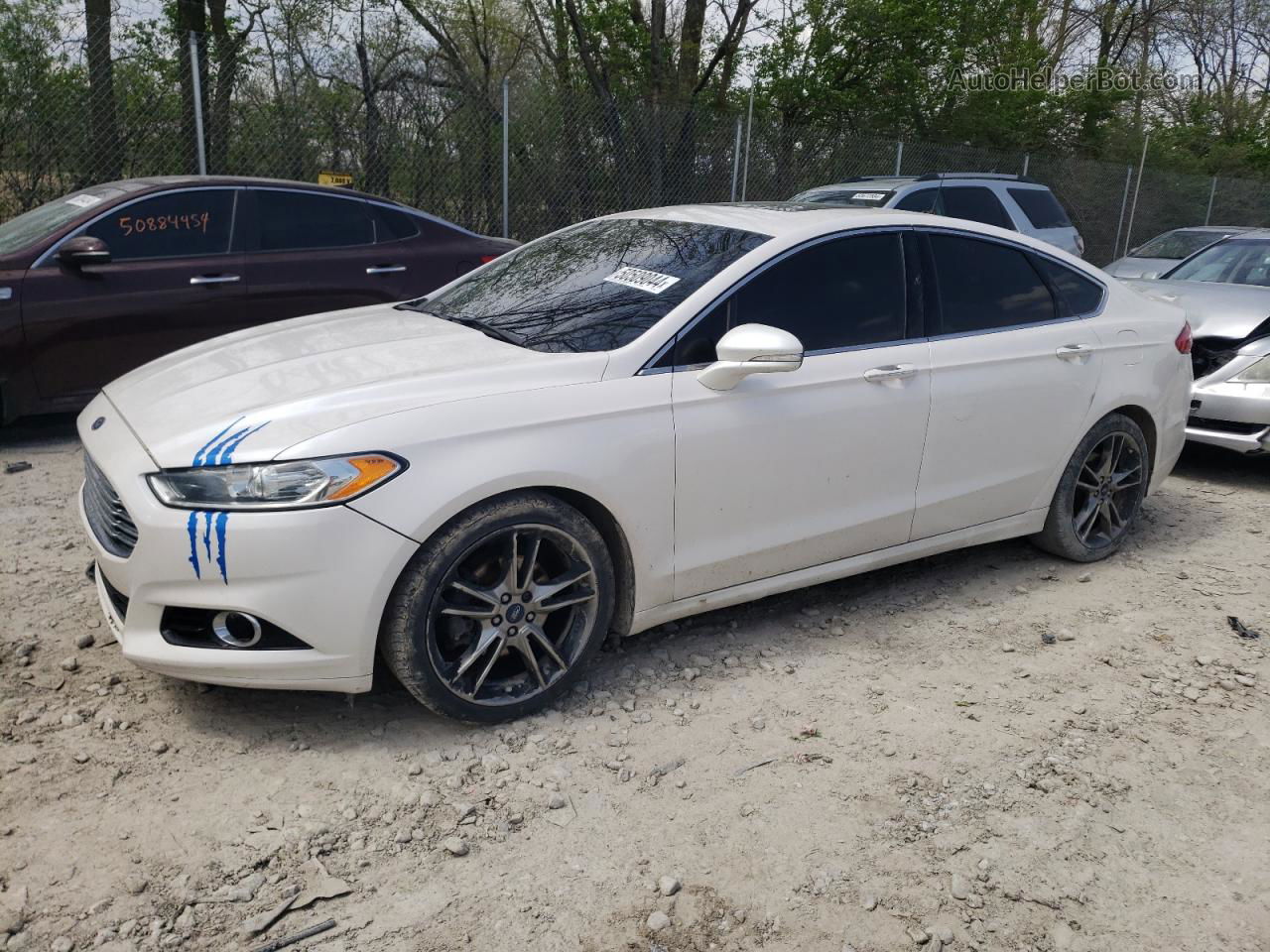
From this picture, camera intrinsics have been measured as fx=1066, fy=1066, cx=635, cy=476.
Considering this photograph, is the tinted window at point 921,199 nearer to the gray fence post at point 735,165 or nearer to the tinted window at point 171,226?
the gray fence post at point 735,165

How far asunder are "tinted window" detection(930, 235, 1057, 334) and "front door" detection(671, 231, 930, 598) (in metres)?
0.24

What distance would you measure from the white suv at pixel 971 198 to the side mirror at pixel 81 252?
588 centimetres

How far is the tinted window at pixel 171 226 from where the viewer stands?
6.46 m

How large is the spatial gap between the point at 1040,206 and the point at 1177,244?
1.49m

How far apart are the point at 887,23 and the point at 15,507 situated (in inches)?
621

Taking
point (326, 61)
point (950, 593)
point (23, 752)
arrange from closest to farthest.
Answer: point (23, 752)
point (950, 593)
point (326, 61)

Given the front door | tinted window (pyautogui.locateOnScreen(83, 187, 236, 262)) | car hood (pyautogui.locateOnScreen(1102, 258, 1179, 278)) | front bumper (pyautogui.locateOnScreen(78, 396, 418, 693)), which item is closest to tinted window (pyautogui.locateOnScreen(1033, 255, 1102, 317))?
the front door

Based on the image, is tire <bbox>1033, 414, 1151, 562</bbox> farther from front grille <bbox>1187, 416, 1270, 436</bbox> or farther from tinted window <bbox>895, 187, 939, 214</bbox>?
tinted window <bbox>895, 187, 939, 214</bbox>

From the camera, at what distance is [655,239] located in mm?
4141

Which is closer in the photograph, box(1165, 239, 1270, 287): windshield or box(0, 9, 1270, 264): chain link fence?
box(1165, 239, 1270, 287): windshield

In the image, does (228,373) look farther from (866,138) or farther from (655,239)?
(866,138)

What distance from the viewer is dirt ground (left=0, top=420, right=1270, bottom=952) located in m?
2.58

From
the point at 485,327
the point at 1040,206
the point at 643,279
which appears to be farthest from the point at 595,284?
the point at 1040,206

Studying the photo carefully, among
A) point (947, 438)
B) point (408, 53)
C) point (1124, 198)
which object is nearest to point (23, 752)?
point (947, 438)
